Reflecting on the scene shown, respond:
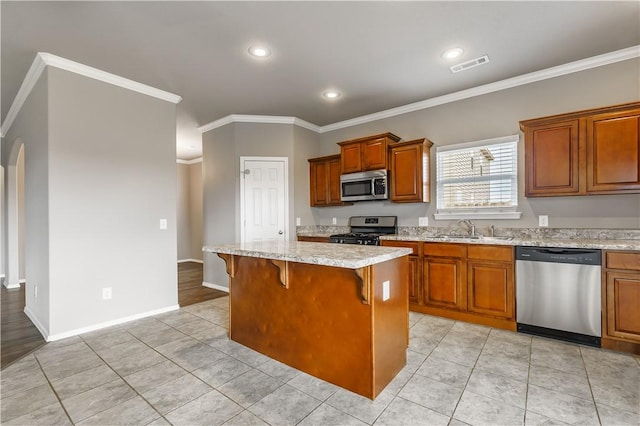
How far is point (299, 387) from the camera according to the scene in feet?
6.93

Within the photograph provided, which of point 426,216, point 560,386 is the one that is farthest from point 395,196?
point 560,386

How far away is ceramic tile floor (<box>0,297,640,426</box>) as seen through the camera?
1796 millimetres

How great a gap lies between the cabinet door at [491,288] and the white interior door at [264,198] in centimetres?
280

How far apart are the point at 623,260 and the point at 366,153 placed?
2916 millimetres

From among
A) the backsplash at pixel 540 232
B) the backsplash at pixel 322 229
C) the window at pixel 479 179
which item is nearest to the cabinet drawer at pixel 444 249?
the backsplash at pixel 540 232

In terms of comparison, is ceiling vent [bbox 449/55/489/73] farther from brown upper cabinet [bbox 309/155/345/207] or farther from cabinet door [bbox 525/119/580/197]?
brown upper cabinet [bbox 309/155/345/207]

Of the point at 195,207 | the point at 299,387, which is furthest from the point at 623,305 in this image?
the point at 195,207

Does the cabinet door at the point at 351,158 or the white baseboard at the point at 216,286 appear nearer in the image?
the cabinet door at the point at 351,158

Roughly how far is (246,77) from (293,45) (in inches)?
34.3

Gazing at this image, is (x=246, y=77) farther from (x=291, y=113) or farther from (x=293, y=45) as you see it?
(x=291, y=113)

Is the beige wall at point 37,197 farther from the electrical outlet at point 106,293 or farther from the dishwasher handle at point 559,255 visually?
the dishwasher handle at point 559,255

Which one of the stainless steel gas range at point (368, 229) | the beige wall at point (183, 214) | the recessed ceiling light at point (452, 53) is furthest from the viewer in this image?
the beige wall at point (183, 214)

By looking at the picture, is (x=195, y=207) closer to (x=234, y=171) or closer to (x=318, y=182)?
(x=234, y=171)

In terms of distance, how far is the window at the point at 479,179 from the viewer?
143 inches
